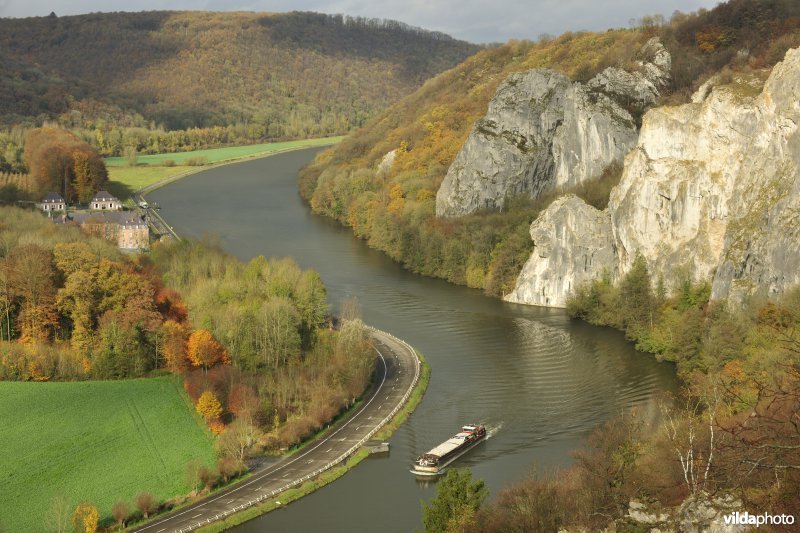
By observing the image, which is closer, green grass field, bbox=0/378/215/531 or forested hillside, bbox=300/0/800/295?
green grass field, bbox=0/378/215/531

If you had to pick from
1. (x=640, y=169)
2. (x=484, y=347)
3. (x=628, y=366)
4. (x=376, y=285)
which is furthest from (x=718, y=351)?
(x=376, y=285)

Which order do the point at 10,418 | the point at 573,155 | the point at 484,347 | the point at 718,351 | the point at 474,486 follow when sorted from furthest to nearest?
the point at 573,155, the point at 484,347, the point at 718,351, the point at 10,418, the point at 474,486

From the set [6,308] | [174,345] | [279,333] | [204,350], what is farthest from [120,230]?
[279,333]

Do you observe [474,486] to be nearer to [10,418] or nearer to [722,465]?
[722,465]

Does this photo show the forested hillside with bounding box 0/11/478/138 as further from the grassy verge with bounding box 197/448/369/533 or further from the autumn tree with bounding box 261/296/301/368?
the grassy verge with bounding box 197/448/369/533

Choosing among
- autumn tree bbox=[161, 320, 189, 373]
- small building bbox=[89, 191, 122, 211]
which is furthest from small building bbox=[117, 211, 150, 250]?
autumn tree bbox=[161, 320, 189, 373]

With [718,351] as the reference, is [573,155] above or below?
above
